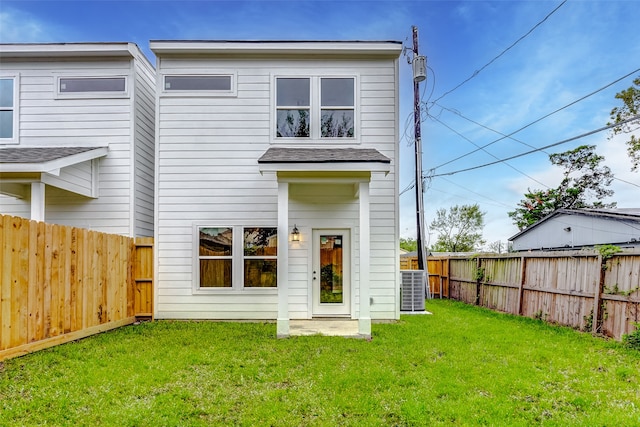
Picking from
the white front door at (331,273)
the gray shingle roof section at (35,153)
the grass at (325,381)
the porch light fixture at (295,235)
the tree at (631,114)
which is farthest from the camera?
the tree at (631,114)

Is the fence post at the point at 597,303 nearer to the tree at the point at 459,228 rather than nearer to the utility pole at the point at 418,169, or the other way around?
the utility pole at the point at 418,169

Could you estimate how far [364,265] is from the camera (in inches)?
254

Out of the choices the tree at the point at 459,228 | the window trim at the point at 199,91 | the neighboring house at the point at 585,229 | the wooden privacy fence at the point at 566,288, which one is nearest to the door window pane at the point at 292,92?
the window trim at the point at 199,91

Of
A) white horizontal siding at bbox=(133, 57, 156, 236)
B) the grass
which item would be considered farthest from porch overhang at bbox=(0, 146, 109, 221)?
the grass

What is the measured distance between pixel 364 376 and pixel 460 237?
28889 millimetres

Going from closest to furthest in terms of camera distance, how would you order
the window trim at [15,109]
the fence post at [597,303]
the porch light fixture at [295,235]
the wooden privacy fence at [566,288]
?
the wooden privacy fence at [566,288]
the fence post at [597,303]
the porch light fixture at [295,235]
the window trim at [15,109]

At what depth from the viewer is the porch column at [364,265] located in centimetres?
632

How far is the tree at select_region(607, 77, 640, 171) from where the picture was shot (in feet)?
46.3

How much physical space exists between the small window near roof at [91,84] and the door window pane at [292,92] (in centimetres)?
337

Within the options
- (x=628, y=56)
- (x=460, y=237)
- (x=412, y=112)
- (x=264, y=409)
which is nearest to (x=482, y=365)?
(x=264, y=409)

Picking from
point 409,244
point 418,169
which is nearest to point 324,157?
point 418,169

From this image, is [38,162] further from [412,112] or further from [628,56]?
[628,56]

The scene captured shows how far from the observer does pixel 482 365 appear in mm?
4734

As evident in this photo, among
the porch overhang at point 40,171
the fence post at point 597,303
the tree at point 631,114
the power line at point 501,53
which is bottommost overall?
the fence post at point 597,303
